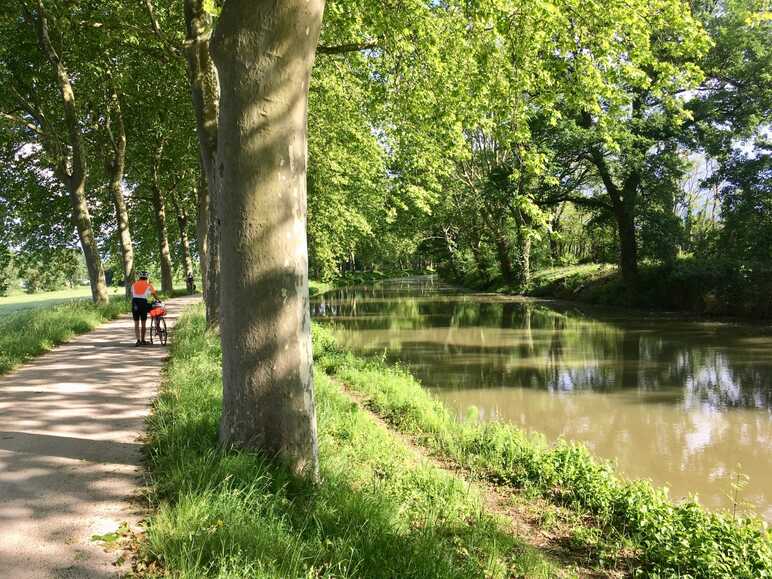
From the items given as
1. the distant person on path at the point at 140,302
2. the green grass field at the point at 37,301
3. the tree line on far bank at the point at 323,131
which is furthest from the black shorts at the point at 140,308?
the green grass field at the point at 37,301

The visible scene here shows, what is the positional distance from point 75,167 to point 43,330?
8.11 m

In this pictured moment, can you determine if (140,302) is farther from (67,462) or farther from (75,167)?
(75,167)

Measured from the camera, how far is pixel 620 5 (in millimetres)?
7422

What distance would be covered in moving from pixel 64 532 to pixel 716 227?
29.4 m

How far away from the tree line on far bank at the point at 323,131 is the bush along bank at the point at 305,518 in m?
0.43

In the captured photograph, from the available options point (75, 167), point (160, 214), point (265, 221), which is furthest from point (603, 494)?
point (160, 214)

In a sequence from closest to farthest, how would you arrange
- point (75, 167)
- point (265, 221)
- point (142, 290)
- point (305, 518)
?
point (305, 518) → point (265, 221) → point (142, 290) → point (75, 167)

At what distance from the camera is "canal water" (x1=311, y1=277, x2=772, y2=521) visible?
8.12 meters

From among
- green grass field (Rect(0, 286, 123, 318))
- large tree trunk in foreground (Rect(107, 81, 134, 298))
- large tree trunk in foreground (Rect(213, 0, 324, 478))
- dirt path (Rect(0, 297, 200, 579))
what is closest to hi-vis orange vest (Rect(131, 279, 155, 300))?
dirt path (Rect(0, 297, 200, 579))

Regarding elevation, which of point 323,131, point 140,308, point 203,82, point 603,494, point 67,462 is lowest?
point 603,494

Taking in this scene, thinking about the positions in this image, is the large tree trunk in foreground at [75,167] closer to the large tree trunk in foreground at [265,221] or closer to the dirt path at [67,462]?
the dirt path at [67,462]

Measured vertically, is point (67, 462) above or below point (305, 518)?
above

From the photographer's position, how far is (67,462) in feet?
16.3

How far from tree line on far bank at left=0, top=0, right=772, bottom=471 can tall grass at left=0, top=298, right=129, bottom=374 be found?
10.8ft
